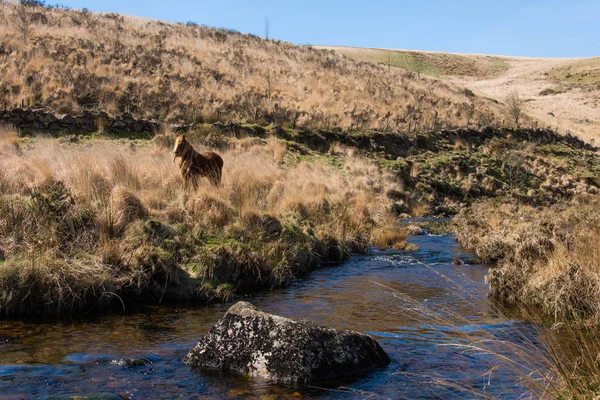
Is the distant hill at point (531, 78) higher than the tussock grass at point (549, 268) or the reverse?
higher

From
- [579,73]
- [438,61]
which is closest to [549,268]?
[579,73]

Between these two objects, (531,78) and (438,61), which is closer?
(531,78)

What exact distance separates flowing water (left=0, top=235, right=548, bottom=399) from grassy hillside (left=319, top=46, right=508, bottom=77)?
80184 mm

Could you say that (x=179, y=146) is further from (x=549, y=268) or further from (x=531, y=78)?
(x=531, y=78)

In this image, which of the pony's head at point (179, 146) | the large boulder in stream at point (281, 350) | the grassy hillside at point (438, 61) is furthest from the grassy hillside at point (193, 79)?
the grassy hillside at point (438, 61)

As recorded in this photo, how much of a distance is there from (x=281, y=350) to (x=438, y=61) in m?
103

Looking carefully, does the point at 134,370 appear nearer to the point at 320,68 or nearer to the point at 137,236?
the point at 137,236

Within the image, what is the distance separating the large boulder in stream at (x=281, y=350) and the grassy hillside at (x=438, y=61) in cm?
8250

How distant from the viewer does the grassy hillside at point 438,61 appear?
289 ft

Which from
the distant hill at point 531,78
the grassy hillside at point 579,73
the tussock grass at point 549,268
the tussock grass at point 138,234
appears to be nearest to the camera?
the tussock grass at point 549,268

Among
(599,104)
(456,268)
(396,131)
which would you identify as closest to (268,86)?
(396,131)

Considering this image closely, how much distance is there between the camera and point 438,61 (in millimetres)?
101312

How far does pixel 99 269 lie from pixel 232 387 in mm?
3369

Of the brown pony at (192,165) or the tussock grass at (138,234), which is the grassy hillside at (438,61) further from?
the tussock grass at (138,234)
